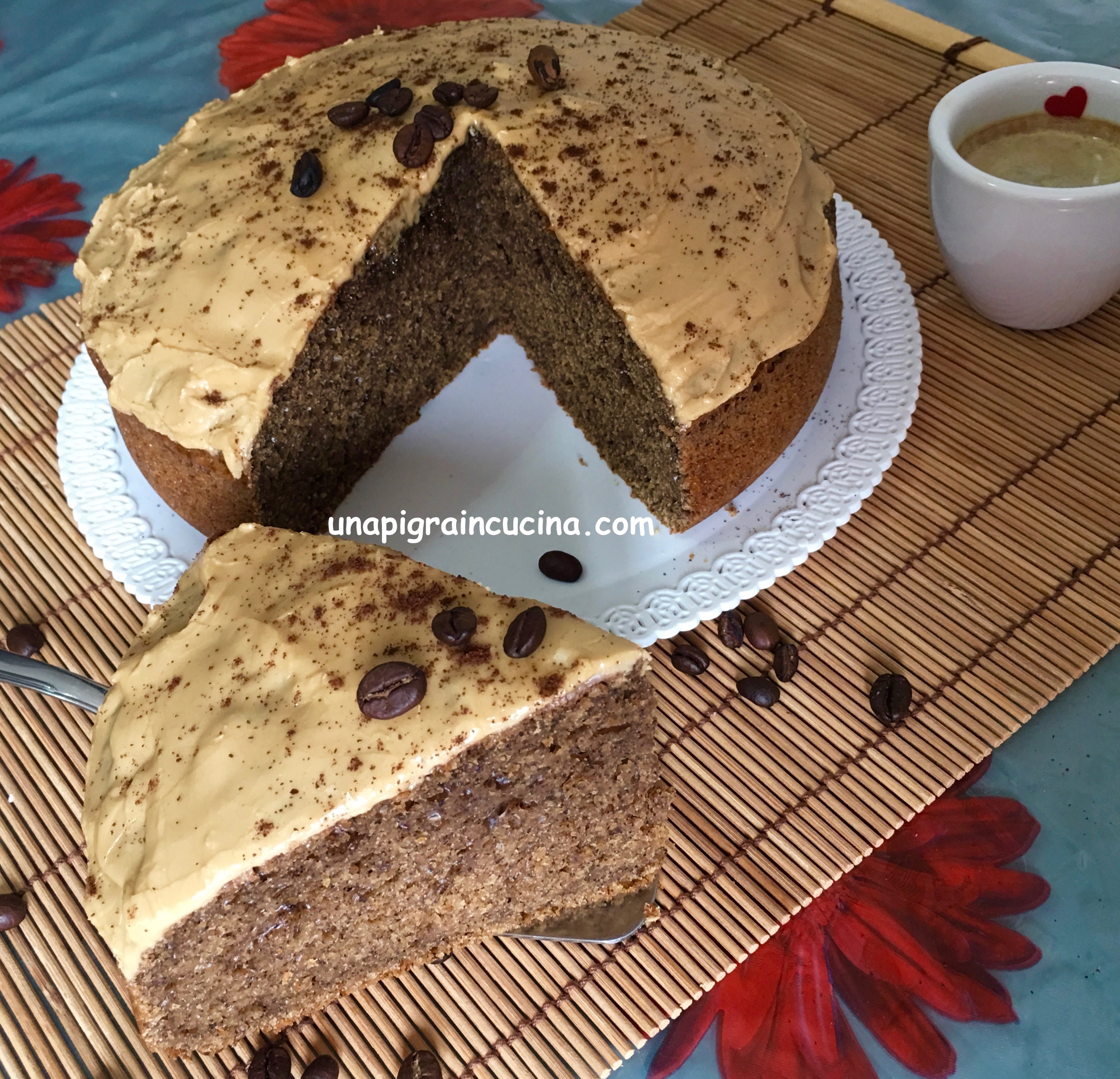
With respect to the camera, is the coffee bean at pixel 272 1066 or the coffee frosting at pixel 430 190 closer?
the coffee bean at pixel 272 1066

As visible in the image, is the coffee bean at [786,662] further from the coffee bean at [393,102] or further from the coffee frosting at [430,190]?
the coffee bean at [393,102]

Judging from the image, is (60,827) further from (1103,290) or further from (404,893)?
(1103,290)

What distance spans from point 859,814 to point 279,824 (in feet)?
5.27

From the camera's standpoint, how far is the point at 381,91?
3529 mm

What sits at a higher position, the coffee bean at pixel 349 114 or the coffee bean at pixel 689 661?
the coffee bean at pixel 349 114

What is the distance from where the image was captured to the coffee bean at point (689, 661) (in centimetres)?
325

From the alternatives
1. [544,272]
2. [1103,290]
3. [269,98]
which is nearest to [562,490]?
[544,272]

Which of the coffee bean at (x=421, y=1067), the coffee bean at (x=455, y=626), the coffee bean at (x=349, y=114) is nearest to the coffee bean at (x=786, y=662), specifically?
the coffee bean at (x=455, y=626)

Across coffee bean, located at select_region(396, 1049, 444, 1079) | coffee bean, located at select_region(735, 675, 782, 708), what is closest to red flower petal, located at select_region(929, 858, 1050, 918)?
coffee bean, located at select_region(735, 675, 782, 708)

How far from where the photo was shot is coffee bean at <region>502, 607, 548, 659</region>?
2.60 metres

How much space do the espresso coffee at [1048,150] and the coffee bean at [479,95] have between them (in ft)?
5.40

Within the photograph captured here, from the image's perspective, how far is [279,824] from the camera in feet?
7.98

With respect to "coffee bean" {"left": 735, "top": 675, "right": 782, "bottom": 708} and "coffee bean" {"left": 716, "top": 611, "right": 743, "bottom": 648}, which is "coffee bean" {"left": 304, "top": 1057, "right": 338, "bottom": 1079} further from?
"coffee bean" {"left": 716, "top": 611, "right": 743, "bottom": 648}

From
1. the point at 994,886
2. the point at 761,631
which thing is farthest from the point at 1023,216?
the point at 994,886
